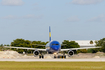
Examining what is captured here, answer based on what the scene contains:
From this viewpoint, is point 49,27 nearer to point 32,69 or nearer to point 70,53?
point 70,53

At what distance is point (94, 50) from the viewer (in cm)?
19262

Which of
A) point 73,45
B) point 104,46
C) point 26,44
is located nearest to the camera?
point 104,46

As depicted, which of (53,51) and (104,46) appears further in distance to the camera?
(104,46)

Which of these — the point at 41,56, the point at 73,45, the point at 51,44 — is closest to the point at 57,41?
the point at 51,44

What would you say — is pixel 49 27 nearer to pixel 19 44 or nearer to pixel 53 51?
pixel 53 51

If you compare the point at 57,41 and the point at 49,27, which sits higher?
the point at 49,27

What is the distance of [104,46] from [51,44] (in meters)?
57.6

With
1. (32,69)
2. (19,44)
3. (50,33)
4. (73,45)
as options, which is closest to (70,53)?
(50,33)

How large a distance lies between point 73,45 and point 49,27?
76.4 meters

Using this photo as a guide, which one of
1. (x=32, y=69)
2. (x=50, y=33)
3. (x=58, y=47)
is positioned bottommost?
(x=32, y=69)

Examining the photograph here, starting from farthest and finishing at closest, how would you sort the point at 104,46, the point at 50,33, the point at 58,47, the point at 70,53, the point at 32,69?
the point at 104,46
the point at 50,33
the point at 70,53
the point at 58,47
the point at 32,69

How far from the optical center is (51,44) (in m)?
76.8

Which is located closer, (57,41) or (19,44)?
(57,41)

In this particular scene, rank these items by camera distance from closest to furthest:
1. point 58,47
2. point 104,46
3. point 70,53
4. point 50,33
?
1. point 58,47
2. point 70,53
3. point 50,33
4. point 104,46
